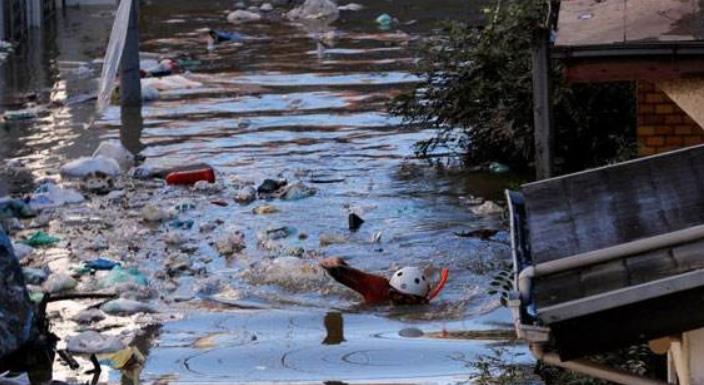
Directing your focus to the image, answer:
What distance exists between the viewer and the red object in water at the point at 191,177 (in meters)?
13.5

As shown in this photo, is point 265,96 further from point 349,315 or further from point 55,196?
point 349,315

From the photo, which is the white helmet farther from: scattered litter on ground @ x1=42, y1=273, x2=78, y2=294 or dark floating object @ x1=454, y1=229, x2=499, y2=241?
scattered litter on ground @ x1=42, y1=273, x2=78, y2=294

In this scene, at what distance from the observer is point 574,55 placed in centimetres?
641

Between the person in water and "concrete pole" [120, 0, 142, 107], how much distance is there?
7681 millimetres

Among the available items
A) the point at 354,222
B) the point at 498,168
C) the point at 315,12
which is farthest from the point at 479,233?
the point at 315,12

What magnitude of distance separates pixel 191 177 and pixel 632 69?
25.0 ft

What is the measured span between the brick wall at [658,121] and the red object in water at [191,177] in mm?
6093

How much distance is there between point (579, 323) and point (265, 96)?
14.2 meters

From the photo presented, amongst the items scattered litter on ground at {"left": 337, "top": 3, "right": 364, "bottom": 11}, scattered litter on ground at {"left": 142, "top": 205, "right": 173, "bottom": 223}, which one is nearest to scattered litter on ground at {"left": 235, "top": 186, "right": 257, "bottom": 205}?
scattered litter on ground at {"left": 142, "top": 205, "right": 173, "bottom": 223}

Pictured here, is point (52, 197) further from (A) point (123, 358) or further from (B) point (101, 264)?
(A) point (123, 358)

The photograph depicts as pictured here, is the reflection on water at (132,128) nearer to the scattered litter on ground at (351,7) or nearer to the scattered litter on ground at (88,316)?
the scattered litter on ground at (88,316)

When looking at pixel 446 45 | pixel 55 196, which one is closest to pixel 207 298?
pixel 55 196

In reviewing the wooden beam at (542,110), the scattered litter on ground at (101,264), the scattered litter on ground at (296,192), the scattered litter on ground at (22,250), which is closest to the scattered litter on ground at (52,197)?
the scattered litter on ground at (22,250)

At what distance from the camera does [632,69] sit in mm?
6367
